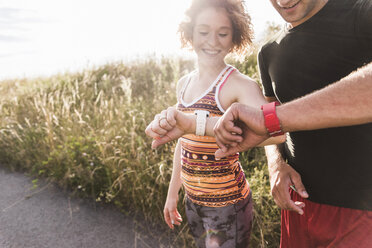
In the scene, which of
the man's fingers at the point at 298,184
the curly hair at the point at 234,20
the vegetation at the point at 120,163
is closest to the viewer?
the man's fingers at the point at 298,184

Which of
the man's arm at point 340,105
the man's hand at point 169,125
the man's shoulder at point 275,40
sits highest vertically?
the man's shoulder at point 275,40

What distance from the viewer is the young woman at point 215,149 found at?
1586mm

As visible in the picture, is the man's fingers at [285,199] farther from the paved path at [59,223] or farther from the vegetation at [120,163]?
the paved path at [59,223]

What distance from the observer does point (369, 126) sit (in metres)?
1.26

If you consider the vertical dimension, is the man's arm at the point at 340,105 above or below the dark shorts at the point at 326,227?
above

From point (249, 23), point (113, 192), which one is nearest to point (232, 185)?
point (249, 23)

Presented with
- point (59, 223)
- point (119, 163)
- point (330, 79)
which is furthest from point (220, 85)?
point (59, 223)

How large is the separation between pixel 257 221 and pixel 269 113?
5.37 ft

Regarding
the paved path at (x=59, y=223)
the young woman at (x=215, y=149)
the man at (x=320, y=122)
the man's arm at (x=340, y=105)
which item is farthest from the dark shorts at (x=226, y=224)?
the paved path at (x=59, y=223)

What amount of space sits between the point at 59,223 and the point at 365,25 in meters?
3.49

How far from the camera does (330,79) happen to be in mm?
1348

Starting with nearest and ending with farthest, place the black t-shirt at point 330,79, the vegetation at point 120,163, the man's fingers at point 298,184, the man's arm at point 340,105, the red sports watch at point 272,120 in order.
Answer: the man's arm at point 340,105 < the red sports watch at point 272,120 < the black t-shirt at point 330,79 < the man's fingers at point 298,184 < the vegetation at point 120,163

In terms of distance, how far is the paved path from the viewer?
9.61 feet

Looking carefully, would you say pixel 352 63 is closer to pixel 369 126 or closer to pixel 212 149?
pixel 369 126
